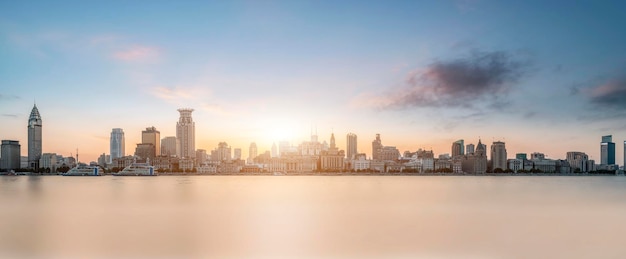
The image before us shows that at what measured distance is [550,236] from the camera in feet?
117

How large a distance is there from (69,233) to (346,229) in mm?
20635

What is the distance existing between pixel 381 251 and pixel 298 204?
32110 mm

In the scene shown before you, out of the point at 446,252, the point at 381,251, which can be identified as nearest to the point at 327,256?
the point at 381,251

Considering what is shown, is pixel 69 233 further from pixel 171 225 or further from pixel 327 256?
pixel 327 256

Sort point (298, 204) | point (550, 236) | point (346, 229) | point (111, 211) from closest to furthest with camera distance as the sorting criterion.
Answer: point (550, 236), point (346, 229), point (111, 211), point (298, 204)

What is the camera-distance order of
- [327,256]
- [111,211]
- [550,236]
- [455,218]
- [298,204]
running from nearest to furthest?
[327,256]
[550,236]
[455,218]
[111,211]
[298,204]

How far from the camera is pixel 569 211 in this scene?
2130 inches

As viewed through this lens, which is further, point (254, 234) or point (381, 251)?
point (254, 234)

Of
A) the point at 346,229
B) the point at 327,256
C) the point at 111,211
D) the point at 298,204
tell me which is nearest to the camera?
the point at 327,256

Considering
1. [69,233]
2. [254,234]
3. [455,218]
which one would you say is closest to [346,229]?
[254,234]

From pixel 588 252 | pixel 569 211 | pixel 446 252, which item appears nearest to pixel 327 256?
pixel 446 252

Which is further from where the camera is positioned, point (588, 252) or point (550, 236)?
point (550, 236)

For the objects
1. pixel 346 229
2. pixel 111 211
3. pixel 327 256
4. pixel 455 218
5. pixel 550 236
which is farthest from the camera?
pixel 111 211

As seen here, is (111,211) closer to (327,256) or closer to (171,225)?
(171,225)
